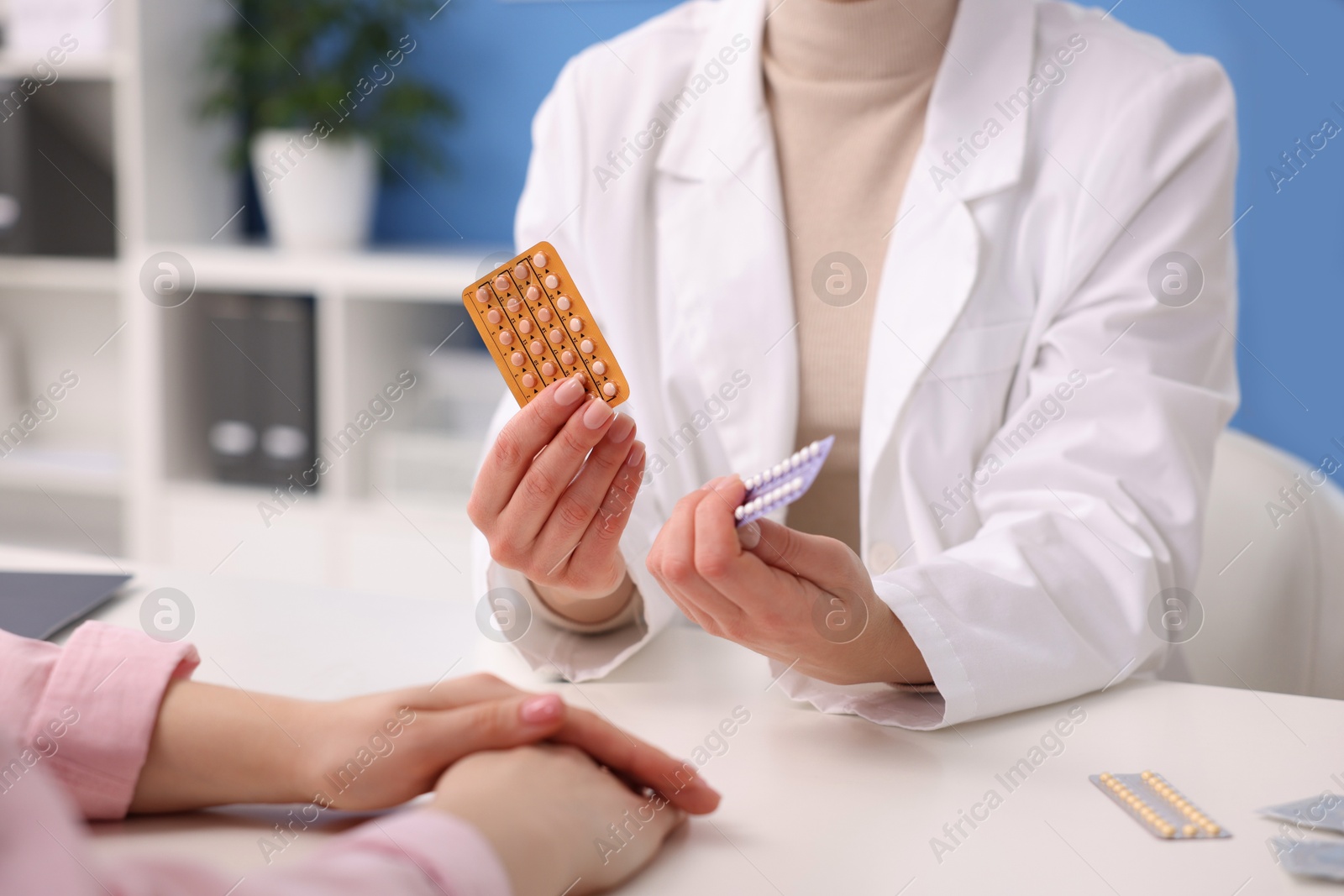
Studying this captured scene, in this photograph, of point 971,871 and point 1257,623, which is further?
point 1257,623

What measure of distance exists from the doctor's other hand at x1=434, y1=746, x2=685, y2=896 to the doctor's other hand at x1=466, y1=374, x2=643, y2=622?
0.68 feet

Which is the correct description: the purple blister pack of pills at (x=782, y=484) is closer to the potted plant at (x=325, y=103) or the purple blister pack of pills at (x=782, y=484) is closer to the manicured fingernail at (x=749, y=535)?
the manicured fingernail at (x=749, y=535)

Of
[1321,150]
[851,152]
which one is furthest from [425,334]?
[1321,150]

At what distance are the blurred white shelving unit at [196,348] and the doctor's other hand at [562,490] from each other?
1144mm

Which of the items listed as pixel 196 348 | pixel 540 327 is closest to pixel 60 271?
pixel 196 348

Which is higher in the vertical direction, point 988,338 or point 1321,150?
point 1321,150

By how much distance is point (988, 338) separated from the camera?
3.26 ft

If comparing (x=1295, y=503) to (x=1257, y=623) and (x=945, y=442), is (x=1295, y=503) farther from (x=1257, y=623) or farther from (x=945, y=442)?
(x=945, y=442)

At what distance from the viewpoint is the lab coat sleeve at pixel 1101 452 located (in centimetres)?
71

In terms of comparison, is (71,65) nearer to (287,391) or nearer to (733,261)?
(287,391)

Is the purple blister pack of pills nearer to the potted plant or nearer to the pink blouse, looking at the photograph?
the pink blouse

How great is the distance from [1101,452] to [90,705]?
2.29 feet

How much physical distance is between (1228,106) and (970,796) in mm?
692

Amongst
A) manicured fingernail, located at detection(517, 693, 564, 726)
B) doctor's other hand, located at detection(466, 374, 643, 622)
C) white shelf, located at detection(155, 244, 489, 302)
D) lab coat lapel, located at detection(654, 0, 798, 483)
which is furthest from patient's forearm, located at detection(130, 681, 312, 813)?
white shelf, located at detection(155, 244, 489, 302)
